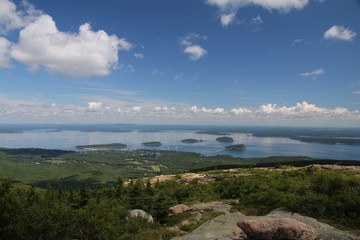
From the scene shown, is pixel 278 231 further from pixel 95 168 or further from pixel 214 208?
pixel 95 168

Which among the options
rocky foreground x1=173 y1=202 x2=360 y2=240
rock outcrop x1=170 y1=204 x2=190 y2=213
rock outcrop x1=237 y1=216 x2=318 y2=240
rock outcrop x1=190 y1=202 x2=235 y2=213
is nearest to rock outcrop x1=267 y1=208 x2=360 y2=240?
rocky foreground x1=173 y1=202 x2=360 y2=240

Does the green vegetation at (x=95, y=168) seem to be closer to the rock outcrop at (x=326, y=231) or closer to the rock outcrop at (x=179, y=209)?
the rock outcrop at (x=179, y=209)

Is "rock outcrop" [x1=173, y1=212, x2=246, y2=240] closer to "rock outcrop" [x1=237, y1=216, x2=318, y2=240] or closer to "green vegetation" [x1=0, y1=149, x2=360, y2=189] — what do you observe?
"rock outcrop" [x1=237, y1=216, x2=318, y2=240]

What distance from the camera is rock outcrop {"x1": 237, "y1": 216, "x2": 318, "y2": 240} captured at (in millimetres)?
9305

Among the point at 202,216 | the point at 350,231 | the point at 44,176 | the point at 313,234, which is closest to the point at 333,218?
the point at 350,231

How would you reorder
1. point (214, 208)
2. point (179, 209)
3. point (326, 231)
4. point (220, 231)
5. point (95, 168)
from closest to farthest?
point (326, 231)
point (220, 231)
point (214, 208)
point (179, 209)
point (95, 168)

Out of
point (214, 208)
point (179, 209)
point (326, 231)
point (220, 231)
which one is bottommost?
point (179, 209)

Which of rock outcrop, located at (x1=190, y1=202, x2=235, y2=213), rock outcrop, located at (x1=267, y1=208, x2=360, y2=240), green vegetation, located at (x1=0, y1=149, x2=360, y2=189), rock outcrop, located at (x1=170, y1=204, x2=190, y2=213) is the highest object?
rock outcrop, located at (x1=267, y1=208, x2=360, y2=240)

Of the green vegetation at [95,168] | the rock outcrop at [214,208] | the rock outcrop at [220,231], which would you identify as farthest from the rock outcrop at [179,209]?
the green vegetation at [95,168]

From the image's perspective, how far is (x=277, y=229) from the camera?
31.5 feet

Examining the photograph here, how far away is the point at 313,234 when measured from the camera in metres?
9.30

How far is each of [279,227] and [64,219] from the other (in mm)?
13342

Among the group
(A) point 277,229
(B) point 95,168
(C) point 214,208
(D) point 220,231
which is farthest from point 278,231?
(B) point 95,168

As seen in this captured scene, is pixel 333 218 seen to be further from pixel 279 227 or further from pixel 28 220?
pixel 28 220
